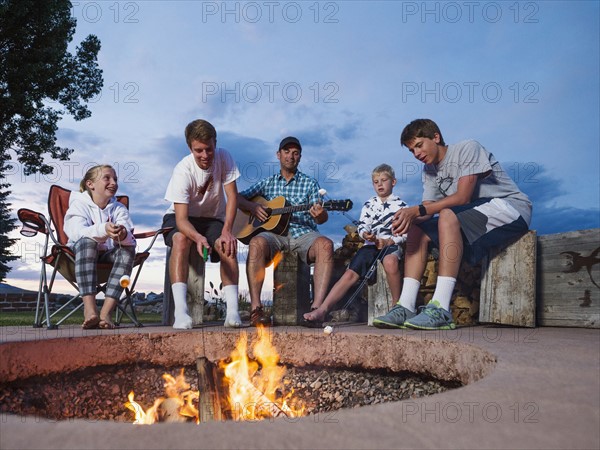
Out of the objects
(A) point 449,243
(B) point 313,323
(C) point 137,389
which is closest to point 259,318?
(B) point 313,323

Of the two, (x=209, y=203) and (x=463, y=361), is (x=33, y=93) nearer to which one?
(x=209, y=203)

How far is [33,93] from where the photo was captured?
13.3 meters

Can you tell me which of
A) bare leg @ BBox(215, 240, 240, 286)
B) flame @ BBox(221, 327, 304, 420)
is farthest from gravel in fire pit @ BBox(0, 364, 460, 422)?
bare leg @ BBox(215, 240, 240, 286)

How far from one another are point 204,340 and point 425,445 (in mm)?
2626

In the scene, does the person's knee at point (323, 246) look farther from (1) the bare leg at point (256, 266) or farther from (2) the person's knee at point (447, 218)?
(2) the person's knee at point (447, 218)

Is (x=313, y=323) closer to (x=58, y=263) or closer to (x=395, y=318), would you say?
(x=395, y=318)

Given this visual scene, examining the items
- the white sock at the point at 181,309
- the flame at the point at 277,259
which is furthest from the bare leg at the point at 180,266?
the flame at the point at 277,259

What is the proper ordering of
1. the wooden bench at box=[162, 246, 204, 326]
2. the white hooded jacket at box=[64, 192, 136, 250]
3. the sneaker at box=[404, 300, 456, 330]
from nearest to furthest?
1. the sneaker at box=[404, 300, 456, 330]
2. the white hooded jacket at box=[64, 192, 136, 250]
3. the wooden bench at box=[162, 246, 204, 326]

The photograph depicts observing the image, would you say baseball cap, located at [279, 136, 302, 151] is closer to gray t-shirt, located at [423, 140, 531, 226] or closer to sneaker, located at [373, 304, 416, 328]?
gray t-shirt, located at [423, 140, 531, 226]

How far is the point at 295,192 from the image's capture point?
15.9ft

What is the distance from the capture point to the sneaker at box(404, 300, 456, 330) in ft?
11.2

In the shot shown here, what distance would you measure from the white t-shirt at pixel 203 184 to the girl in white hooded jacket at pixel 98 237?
51 centimetres

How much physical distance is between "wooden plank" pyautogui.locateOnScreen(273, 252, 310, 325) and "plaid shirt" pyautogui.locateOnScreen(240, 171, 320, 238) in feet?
0.83

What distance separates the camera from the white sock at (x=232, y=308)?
3926 millimetres
